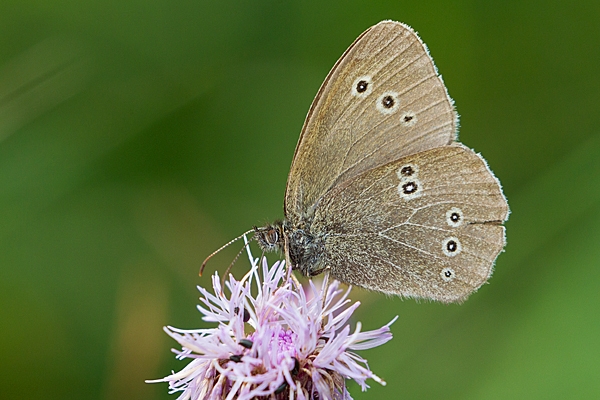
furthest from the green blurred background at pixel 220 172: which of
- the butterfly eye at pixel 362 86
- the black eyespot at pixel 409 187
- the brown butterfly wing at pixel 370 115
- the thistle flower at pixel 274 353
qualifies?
the butterfly eye at pixel 362 86

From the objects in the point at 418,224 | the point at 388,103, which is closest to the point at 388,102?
the point at 388,103

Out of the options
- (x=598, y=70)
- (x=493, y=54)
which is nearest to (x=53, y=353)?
(x=493, y=54)

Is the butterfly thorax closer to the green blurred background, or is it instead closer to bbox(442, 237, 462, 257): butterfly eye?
bbox(442, 237, 462, 257): butterfly eye

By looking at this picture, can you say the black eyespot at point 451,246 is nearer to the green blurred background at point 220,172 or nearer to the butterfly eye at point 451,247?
the butterfly eye at point 451,247

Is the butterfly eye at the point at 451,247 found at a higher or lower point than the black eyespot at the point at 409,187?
lower

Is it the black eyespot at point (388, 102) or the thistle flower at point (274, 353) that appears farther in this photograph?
the black eyespot at point (388, 102)

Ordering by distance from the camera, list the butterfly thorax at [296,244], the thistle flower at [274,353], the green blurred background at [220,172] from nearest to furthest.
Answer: the thistle flower at [274,353]
the butterfly thorax at [296,244]
the green blurred background at [220,172]

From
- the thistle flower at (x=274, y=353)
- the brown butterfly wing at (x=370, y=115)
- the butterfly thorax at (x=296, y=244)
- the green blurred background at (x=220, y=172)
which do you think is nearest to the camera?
the thistle flower at (x=274, y=353)

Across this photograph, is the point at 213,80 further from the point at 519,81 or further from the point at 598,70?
the point at 598,70

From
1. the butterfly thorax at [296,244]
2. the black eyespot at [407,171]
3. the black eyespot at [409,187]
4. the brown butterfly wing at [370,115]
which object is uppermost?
the brown butterfly wing at [370,115]
